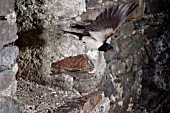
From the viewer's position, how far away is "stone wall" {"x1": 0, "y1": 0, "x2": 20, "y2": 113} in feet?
4.14

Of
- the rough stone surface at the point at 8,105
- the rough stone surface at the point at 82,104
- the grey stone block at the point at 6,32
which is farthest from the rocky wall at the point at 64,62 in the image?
the grey stone block at the point at 6,32

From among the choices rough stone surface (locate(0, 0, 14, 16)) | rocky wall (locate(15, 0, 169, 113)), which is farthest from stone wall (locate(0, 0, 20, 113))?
rocky wall (locate(15, 0, 169, 113))

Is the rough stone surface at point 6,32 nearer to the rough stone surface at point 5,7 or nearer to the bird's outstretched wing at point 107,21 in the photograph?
the rough stone surface at point 5,7

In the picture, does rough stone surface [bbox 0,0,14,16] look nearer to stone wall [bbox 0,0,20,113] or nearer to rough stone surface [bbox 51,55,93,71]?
stone wall [bbox 0,0,20,113]

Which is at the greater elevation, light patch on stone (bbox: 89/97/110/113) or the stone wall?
the stone wall

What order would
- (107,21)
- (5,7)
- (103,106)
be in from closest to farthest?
(5,7) → (107,21) → (103,106)

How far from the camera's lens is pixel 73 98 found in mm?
1896

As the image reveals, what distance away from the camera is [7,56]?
1.31 meters

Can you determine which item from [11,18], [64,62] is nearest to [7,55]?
[11,18]

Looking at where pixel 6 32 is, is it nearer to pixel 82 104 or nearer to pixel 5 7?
pixel 5 7

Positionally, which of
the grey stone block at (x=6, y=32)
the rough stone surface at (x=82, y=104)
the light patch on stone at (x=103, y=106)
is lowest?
the light patch on stone at (x=103, y=106)

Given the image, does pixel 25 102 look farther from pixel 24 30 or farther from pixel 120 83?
pixel 120 83

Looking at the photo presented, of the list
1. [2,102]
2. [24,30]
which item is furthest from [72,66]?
[2,102]

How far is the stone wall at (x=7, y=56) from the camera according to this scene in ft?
4.14
